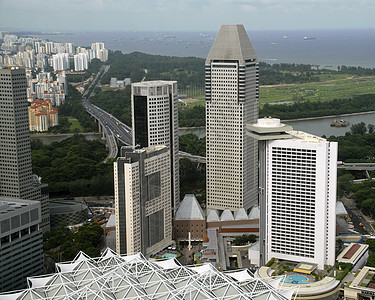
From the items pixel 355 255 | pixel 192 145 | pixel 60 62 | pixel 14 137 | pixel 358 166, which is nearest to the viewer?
pixel 355 255

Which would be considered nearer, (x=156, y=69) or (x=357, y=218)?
(x=357, y=218)

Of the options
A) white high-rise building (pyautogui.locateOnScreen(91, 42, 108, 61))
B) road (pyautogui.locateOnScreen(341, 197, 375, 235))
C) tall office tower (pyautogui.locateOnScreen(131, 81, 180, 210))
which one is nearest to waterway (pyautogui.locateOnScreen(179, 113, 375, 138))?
road (pyautogui.locateOnScreen(341, 197, 375, 235))

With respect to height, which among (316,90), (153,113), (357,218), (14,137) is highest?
(153,113)

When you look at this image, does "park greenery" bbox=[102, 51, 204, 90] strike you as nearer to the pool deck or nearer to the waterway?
the waterway

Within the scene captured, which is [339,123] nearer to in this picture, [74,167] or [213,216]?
[74,167]

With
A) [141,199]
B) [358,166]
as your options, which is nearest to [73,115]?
[358,166]

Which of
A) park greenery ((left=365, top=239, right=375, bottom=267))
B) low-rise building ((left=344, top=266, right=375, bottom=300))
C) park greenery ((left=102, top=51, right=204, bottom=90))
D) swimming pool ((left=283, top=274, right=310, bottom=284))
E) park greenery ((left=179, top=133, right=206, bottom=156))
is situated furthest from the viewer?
park greenery ((left=102, top=51, right=204, bottom=90))

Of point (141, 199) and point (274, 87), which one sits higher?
point (274, 87)
